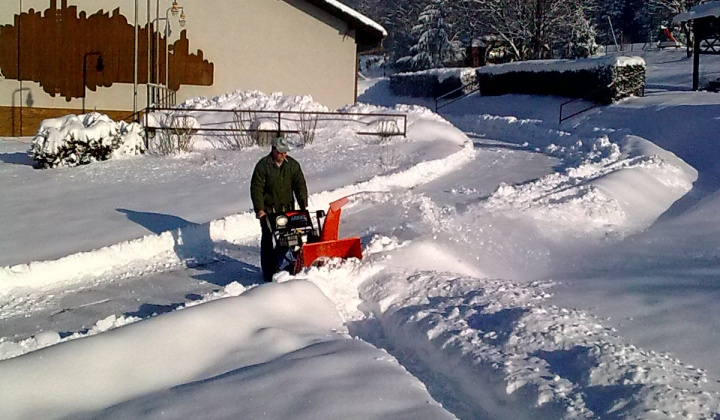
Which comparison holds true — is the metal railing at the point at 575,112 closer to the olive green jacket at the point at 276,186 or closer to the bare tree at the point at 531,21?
the bare tree at the point at 531,21

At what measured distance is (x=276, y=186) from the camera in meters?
8.88

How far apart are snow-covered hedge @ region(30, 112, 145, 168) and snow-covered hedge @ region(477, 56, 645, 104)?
2354 centimetres

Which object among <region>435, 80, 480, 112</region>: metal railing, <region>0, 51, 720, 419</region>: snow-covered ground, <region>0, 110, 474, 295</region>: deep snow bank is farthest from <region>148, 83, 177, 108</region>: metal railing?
<region>435, 80, 480, 112</region>: metal railing

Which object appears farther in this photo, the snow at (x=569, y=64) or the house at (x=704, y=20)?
the snow at (x=569, y=64)

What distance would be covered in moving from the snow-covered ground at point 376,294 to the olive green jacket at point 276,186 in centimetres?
110

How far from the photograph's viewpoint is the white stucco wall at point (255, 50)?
26.7 metres

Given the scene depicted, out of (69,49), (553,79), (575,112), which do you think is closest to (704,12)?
(575,112)

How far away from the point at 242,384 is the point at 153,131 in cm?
1580

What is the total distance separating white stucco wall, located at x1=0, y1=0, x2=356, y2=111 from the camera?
26.7 m

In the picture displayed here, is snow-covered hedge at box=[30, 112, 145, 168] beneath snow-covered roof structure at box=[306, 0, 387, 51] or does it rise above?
beneath

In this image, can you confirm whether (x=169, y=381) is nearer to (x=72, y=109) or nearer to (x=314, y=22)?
(x=72, y=109)

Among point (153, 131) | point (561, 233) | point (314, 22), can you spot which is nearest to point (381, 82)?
point (314, 22)

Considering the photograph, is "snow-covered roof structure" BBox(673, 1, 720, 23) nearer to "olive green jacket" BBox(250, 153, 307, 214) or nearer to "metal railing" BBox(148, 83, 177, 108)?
"metal railing" BBox(148, 83, 177, 108)

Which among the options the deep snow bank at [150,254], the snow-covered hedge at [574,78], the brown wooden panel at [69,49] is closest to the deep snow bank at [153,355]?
the deep snow bank at [150,254]
